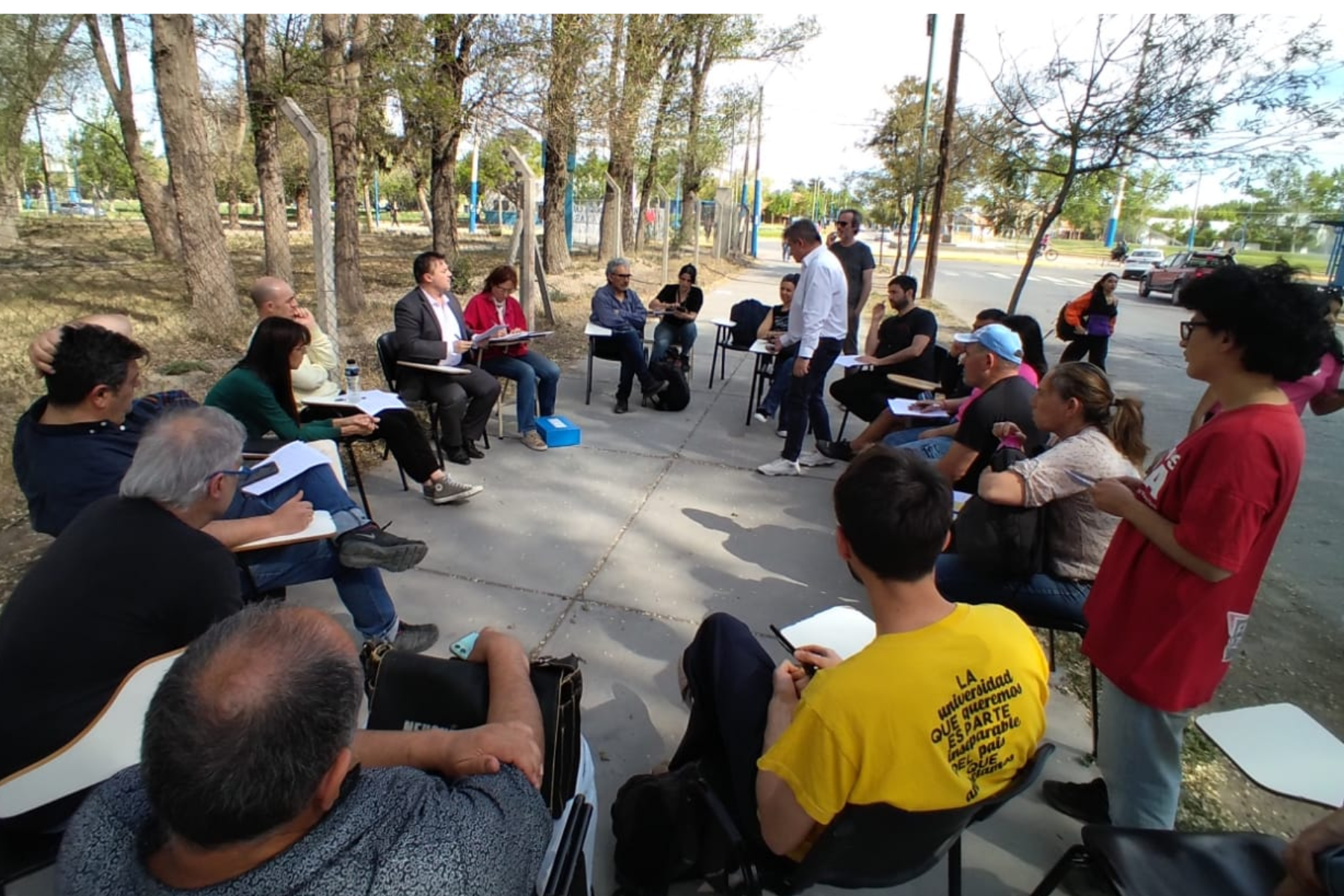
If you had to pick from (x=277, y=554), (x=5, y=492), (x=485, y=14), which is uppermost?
(x=485, y=14)

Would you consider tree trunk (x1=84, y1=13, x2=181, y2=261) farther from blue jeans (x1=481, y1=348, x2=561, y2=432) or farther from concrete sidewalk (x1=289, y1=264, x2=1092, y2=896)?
concrete sidewalk (x1=289, y1=264, x2=1092, y2=896)

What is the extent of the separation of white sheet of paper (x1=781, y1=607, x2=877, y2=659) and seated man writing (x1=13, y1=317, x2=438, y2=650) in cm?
154

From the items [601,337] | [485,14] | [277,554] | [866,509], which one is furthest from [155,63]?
[866,509]

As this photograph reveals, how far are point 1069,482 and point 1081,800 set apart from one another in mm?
1042

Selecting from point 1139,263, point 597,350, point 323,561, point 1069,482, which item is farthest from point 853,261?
point 1139,263

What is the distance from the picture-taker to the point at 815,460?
5336 mm

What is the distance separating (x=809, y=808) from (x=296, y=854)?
0.86 meters

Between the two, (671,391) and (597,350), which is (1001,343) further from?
(597,350)

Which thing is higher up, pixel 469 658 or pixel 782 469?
pixel 469 658

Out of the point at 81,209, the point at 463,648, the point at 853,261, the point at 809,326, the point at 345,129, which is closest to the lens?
the point at 463,648

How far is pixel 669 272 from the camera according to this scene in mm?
18656

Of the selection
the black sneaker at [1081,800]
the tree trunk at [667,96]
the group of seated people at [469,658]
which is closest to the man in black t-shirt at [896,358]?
the black sneaker at [1081,800]

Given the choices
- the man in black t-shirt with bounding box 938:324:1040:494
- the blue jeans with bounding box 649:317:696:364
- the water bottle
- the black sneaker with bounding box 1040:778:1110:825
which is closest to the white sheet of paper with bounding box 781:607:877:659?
the black sneaker with bounding box 1040:778:1110:825

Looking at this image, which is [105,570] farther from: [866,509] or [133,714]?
[866,509]
